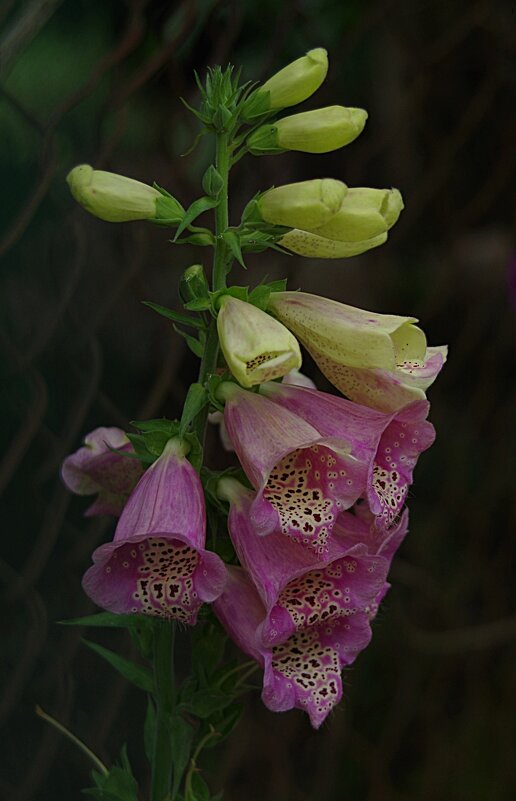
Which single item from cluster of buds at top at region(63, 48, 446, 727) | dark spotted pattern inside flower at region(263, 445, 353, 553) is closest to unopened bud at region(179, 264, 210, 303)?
cluster of buds at top at region(63, 48, 446, 727)

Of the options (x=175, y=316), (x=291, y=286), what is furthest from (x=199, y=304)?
(x=291, y=286)

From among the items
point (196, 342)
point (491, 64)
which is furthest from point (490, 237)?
point (196, 342)

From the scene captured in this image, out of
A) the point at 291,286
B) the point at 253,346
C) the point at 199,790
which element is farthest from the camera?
the point at 291,286

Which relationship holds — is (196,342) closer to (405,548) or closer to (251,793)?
(251,793)

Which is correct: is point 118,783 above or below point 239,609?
below

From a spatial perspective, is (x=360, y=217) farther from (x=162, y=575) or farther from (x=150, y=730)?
(x=150, y=730)

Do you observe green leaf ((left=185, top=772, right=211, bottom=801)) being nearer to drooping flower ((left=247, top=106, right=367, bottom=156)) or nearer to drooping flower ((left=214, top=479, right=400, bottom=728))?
drooping flower ((left=214, top=479, right=400, bottom=728))

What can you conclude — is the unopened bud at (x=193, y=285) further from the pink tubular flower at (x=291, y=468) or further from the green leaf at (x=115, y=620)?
the green leaf at (x=115, y=620)
